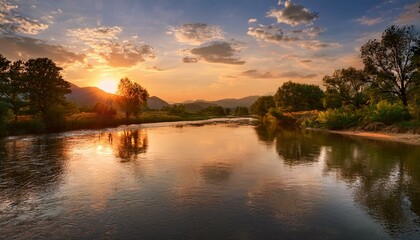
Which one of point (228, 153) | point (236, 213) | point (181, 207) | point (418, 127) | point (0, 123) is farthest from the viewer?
point (0, 123)

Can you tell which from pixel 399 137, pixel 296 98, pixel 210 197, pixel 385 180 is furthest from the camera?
pixel 296 98

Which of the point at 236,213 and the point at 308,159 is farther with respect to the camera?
the point at 308,159

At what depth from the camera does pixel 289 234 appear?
11570 millimetres

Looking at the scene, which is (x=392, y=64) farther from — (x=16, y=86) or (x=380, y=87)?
(x=16, y=86)

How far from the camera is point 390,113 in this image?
172 ft

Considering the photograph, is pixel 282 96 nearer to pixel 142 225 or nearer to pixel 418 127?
pixel 418 127

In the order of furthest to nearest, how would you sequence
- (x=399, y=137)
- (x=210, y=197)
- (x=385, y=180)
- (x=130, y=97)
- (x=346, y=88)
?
(x=130, y=97)
(x=346, y=88)
(x=399, y=137)
(x=385, y=180)
(x=210, y=197)

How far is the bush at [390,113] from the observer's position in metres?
51.4

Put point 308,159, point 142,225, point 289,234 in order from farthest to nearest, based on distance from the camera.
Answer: point 308,159, point 142,225, point 289,234

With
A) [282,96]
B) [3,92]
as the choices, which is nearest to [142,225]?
[3,92]

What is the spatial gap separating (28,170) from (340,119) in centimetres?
6093

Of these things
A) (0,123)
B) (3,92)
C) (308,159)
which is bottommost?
(308,159)

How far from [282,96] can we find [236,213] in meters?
128

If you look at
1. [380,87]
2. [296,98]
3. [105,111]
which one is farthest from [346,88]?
[105,111]
